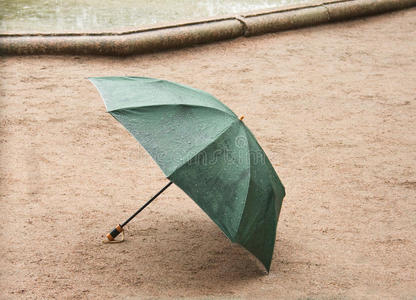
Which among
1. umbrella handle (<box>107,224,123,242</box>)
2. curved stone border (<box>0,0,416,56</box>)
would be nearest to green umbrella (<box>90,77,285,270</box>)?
umbrella handle (<box>107,224,123,242</box>)

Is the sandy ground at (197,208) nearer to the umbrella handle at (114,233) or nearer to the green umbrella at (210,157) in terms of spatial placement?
the umbrella handle at (114,233)

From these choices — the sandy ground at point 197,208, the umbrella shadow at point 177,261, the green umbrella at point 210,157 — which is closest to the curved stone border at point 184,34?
the sandy ground at point 197,208

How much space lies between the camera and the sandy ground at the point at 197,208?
3295 millimetres

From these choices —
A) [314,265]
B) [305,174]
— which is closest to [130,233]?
[314,265]

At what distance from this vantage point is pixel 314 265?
3520 mm

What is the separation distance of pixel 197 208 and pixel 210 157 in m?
1.07

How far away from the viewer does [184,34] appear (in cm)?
621

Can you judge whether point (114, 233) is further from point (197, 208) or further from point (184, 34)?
point (184, 34)

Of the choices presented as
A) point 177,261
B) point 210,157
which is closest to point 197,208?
point 177,261

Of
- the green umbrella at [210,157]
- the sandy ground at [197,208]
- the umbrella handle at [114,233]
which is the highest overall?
the green umbrella at [210,157]

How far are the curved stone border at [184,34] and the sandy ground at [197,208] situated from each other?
11 centimetres

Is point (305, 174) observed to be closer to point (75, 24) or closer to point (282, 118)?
point (282, 118)

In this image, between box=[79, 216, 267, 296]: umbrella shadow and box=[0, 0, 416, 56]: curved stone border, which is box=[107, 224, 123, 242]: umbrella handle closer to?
box=[79, 216, 267, 296]: umbrella shadow

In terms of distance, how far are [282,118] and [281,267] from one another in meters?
2.03
